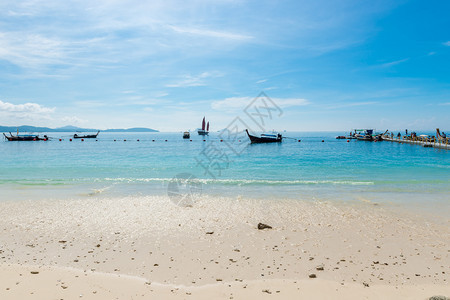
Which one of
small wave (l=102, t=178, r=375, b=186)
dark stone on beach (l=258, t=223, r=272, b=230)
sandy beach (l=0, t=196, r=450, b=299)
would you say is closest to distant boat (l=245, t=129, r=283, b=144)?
small wave (l=102, t=178, r=375, b=186)

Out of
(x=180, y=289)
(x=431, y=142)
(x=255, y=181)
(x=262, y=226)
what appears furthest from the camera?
(x=431, y=142)

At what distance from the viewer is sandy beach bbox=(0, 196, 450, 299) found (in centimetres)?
557

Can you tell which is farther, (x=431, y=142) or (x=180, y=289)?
(x=431, y=142)

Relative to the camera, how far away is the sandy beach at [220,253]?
5.57 meters

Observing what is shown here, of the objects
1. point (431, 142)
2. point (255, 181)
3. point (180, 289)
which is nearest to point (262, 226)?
point (180, 289)

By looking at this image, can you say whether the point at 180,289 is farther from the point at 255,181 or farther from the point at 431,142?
the point at 431,142

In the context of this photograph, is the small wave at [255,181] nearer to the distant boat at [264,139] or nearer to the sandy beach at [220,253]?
the sandy beach at [220,253]

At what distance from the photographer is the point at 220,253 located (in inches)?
292

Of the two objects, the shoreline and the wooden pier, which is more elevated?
the wooden pier

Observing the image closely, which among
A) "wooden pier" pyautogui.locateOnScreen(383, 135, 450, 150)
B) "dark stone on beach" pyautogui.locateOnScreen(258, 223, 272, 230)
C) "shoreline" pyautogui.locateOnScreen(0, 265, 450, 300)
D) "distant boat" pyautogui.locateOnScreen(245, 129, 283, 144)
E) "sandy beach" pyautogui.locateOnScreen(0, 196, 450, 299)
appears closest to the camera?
"shoreline" pyautogui.locateOnScreen(0, 265, 450, 300)

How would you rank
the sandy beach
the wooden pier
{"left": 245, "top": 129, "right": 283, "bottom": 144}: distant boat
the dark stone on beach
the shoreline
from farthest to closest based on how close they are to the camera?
{"left": 245, "top": 129, "right": 283, "bottom": 144}: distant boat → the wooden pier → the dark stone on beach → the sandy beach → the shoreline

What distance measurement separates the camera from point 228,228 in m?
9.53

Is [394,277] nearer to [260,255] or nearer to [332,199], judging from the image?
[260,255]

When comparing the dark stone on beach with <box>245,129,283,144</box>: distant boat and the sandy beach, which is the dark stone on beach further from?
<box>245,129,283,144</box>: distant boat
